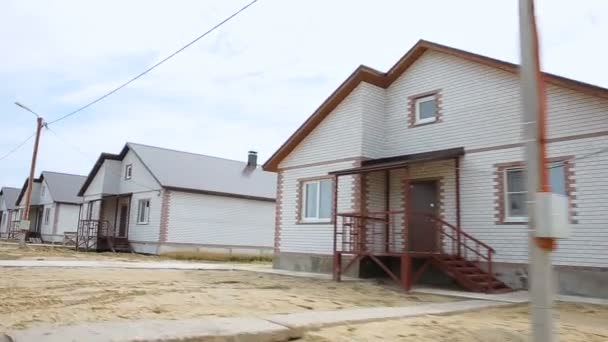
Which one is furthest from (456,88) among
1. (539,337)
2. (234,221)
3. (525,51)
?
(234,221)

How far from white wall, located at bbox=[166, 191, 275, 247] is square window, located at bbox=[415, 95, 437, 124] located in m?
14.9

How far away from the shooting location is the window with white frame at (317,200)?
16.5 meters

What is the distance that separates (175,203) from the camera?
26203 millimetres

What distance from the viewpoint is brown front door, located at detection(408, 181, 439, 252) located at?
46.9 feet

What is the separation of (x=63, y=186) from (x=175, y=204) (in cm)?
2114

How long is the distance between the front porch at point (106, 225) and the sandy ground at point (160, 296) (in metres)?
14.8

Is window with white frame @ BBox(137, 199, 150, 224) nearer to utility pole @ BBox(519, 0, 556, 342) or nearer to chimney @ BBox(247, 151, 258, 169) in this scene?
chimney @ BBox(247, 151, 258, 169)

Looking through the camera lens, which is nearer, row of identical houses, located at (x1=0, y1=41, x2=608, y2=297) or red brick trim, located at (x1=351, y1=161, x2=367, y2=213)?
row of identical houses, located at (x1=0, y1=41, x2=608, y2=297)

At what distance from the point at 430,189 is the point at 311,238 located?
4221mm

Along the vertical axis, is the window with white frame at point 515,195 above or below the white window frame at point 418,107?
below

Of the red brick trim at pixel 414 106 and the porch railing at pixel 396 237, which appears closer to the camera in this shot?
the porch railing at pixel 396 237

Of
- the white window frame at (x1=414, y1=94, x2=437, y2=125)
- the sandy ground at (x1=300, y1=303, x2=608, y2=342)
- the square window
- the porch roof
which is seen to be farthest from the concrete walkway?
the square window

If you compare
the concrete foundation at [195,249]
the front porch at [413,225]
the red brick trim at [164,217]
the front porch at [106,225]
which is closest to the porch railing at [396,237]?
the front porch at [413,225]

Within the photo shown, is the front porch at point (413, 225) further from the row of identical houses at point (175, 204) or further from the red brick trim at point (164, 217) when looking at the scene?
the row of identical houses at point (175, 204)
